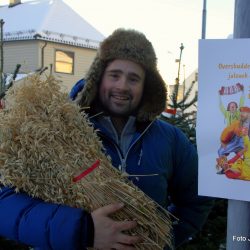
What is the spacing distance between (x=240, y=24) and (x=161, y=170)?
965 millimetres

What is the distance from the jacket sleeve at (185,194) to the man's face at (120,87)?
1.32 ft

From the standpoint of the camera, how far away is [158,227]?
Answer: 1880mm

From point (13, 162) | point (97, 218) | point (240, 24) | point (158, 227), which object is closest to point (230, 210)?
point (158, 227)

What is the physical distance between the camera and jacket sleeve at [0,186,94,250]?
1.78 m

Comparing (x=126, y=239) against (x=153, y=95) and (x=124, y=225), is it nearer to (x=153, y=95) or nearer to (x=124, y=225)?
(x=124, y=225)

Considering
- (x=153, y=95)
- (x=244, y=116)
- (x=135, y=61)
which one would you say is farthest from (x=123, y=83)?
(x=244, y=116)

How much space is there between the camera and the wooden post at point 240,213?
173 centimetres

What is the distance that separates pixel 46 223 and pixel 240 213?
81cm

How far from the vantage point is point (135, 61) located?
2445 millimetres

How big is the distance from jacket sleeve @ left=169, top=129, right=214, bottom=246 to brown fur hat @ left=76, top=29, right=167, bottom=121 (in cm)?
25

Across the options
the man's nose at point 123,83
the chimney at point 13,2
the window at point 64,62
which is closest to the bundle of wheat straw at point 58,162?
the man's nose at point 123,83

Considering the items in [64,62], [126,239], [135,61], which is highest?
[64,62]

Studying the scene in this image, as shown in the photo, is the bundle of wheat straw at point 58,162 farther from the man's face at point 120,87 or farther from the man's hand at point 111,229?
the man's face at point 120,87

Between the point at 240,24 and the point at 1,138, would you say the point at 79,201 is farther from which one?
the point at 240,24
